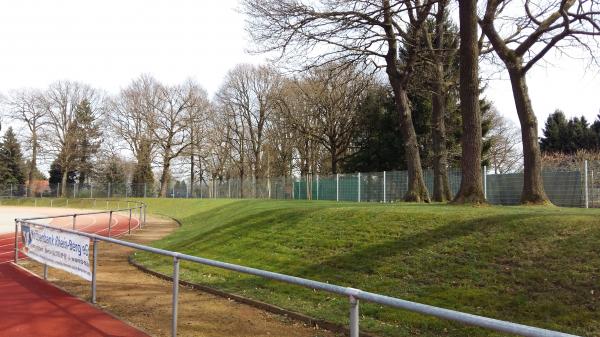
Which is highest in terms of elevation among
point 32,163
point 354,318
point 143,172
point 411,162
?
point 32,163

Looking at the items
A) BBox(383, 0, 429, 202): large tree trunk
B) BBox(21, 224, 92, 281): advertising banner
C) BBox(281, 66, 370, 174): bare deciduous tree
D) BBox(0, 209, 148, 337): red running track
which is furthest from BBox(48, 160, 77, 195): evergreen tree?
BBox(0, 209, 148, 337): red running track

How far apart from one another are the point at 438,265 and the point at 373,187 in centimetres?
2043

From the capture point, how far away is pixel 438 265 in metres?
9.16

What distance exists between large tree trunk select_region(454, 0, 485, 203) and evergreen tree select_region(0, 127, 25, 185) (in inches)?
3377

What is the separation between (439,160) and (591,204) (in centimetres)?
586

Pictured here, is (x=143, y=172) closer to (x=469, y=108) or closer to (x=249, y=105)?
(x=249, y=105)

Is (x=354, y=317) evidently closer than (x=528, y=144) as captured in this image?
Yes

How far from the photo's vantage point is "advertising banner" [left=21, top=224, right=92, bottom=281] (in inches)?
358

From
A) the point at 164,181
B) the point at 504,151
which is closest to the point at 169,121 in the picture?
the point at 164,181

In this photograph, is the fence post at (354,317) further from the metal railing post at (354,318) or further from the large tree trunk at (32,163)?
the large tree trunk at (32,163)

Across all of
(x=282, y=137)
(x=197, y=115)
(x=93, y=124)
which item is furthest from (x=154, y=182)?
(x=282, y=137)

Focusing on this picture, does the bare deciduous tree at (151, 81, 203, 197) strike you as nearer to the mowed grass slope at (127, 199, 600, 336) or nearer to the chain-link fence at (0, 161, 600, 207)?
the chain-link fence at (0, 161, 600, 207)

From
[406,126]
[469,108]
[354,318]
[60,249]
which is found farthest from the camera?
[406,126]

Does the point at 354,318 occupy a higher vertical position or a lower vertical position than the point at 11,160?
lower
